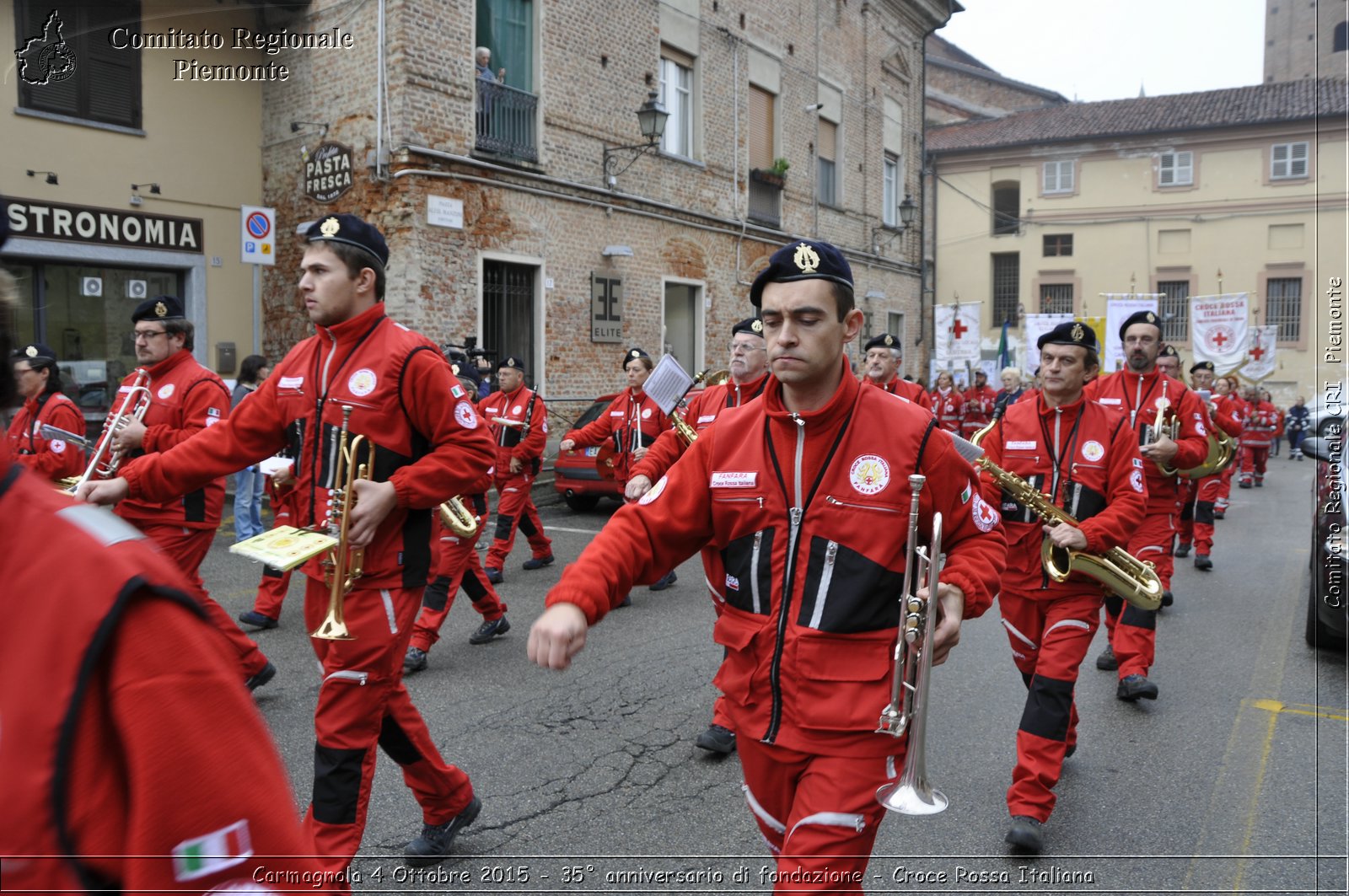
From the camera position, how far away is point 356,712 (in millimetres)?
3523

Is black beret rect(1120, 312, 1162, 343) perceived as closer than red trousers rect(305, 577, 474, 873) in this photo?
No

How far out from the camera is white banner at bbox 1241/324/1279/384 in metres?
24.0

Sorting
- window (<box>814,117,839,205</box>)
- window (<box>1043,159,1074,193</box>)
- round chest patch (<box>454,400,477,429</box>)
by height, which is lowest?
round chest patch (<box>454,400,477,429</box>)

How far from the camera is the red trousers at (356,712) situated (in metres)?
3.45

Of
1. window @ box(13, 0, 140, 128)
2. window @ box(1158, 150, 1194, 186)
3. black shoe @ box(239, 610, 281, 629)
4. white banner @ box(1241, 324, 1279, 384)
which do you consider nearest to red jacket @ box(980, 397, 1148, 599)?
black shoe @ box(239, 610, 281, 629)

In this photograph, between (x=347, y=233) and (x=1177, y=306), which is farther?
(x=1177, y=306)

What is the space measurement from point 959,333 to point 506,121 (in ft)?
57.3

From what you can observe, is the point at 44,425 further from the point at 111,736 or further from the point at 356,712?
the point at 111,736

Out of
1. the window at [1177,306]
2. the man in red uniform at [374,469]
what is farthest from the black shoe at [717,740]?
the window at [1177,306]

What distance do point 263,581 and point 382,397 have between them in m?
4.68

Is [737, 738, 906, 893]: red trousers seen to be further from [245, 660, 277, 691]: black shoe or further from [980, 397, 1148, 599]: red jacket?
[245, 660, 277, 691]: black shoe

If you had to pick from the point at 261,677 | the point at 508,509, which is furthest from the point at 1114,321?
the point at 261,677

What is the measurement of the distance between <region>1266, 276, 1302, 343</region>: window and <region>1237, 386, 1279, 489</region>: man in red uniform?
1862 cm

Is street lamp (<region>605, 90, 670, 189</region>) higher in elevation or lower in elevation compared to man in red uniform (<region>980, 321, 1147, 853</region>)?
higher
